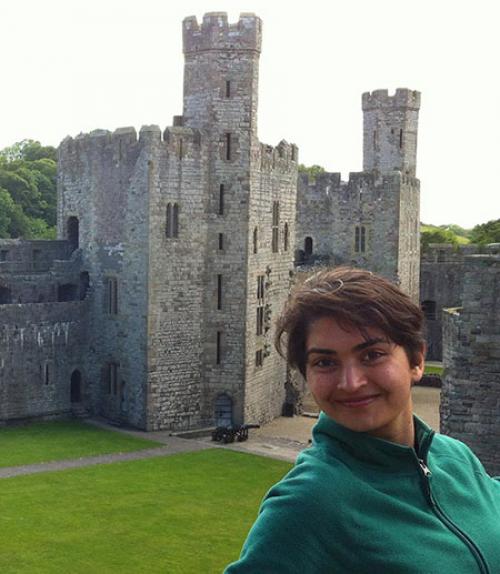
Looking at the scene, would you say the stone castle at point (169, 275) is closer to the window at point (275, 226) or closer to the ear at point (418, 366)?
the window at point (275, 226)

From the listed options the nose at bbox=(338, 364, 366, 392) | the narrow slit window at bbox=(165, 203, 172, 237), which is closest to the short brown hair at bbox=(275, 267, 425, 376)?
the nose at bbox=(338, 364, 366, 392)

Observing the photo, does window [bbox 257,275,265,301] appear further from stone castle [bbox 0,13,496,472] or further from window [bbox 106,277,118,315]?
window [bbox 106,277,118,315]

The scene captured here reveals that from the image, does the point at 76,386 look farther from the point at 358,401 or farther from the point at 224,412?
the point at 358,401

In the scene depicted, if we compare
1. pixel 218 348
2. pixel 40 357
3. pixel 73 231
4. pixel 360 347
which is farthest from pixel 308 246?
pixel 360 347

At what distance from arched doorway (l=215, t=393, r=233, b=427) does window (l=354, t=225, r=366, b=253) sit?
14.4 m

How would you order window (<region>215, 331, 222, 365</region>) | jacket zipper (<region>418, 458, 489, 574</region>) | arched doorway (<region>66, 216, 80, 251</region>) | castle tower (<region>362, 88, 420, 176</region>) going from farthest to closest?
castle tower (<region>362, 88, 420, 176</region>)
arched doorway (<region>66, 216, 80, 251</region>)
window (<region>215, 331, 222, 365</region>)
jacket zipper (<region>418, 458, 489, 574</region>)

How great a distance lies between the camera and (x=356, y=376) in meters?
2.94

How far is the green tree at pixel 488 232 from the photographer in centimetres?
5903

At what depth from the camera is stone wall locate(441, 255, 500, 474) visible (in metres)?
15.2

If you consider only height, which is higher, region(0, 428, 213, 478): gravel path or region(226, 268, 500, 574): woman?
region(226, 268, 500, 574): woman

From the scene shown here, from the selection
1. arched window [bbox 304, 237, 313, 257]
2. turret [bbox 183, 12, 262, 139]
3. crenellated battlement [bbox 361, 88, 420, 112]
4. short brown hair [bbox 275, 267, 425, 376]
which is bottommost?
short brown hair [bbox 275, 267, 425, 376]

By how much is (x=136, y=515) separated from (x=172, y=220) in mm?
11524

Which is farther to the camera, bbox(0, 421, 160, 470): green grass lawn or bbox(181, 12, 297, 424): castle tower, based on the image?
bbox(181, 12, 297, 424): castle tower

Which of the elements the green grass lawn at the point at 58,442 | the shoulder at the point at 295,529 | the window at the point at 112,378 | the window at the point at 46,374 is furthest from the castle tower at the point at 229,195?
the shoulder at the point at 295,529
